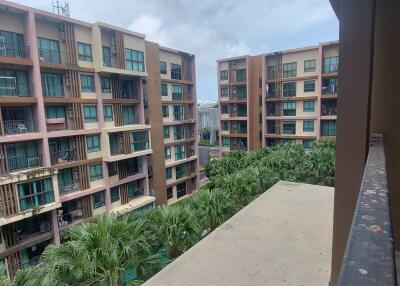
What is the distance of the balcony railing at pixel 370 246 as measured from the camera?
24.8 inches

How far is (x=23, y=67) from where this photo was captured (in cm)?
1597

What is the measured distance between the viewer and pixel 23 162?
1630 centimetres

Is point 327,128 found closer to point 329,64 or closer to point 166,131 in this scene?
point 329,64

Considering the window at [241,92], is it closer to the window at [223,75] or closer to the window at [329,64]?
the window at [223,75]

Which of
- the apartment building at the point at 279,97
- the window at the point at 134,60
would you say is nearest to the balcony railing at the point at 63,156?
the window at the point at 134,60

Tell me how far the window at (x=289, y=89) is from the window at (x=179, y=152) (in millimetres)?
14116

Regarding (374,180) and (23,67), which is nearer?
(374,180)

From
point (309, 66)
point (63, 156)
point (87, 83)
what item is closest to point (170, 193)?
point (63, 156)

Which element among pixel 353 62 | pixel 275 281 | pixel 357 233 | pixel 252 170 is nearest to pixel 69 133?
pixel 252 170

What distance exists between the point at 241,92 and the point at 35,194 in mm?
27014

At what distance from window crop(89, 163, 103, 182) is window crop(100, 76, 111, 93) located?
5.54 meters

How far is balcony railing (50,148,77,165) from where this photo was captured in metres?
17.8

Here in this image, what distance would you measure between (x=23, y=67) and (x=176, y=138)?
1551cm

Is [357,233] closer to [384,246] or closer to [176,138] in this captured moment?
[384,246]
